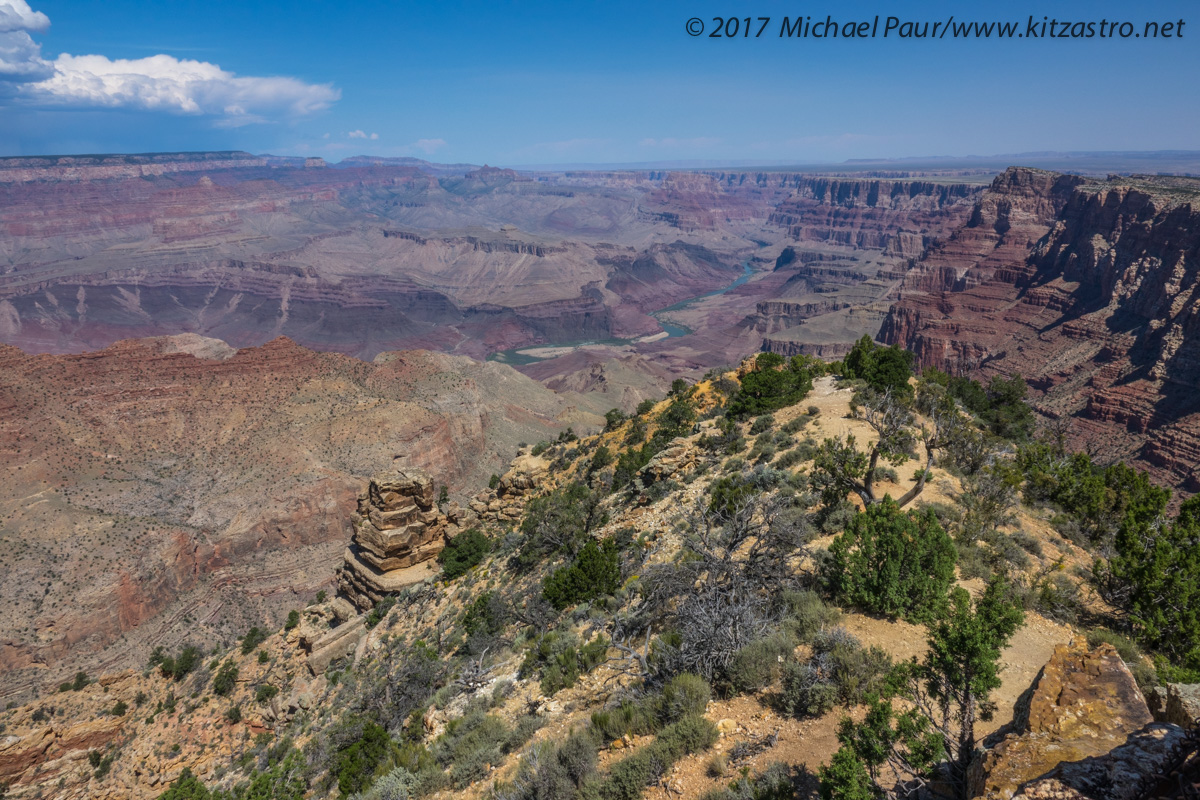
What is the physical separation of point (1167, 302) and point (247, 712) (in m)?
101

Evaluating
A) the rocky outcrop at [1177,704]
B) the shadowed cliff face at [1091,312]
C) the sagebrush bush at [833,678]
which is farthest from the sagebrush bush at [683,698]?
the shadowed cliff face at [1091,312]

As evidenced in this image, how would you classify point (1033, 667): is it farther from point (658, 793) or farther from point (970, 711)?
point (658, 793)

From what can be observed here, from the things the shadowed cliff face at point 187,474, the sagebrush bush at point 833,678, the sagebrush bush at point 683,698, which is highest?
the sagebrush bush at point 833,678

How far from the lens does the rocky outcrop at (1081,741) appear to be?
376 centimetres

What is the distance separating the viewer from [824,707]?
8.06 m

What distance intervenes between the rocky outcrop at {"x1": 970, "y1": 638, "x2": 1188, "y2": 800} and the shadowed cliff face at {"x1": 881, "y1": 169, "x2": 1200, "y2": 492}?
57.8m

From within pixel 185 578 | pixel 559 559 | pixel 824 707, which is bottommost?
pixel 185 578

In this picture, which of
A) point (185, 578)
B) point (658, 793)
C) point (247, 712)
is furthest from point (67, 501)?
point (658, 793)

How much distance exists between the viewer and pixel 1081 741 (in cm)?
489

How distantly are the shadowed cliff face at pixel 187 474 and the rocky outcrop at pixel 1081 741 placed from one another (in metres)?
52.0

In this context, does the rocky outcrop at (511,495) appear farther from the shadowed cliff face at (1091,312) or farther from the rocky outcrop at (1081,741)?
the shadowed cliff face at (1091,312)

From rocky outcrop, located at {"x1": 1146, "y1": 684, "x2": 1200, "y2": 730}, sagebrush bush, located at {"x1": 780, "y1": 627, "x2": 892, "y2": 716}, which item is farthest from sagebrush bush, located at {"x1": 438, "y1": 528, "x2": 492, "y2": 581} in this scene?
rocky outcrop, located at {"x1": 1146, "y1": 684, "x2": 1200, "y2": 730}

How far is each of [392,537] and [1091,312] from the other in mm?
106273

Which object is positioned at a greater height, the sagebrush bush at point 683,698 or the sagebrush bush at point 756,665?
the sagebrush bush at point 756,665
